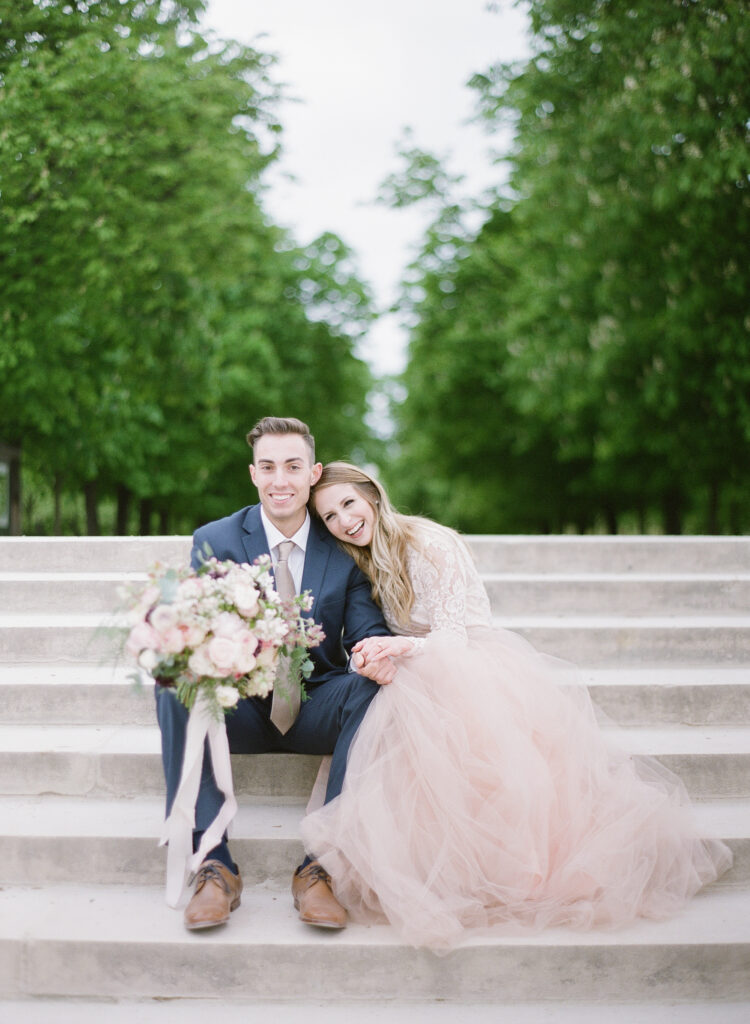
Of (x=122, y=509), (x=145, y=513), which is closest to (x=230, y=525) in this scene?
(x=122, y=509)

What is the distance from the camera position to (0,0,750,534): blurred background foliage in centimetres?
779

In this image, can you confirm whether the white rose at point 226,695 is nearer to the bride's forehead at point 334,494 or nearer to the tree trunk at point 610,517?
the bride's forehead at point 334,494

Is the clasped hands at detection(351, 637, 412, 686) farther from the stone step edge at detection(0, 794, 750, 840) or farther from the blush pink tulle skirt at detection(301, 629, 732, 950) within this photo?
the stone step edge at detection(0, 794, 750, 840)

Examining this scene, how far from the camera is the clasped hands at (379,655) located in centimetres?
332

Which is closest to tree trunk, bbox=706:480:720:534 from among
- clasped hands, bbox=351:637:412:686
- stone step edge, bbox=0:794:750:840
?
stone step edge, bbox=0:794:750:840

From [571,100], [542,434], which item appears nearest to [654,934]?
[571,100]

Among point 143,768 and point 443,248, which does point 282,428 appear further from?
point 443,248

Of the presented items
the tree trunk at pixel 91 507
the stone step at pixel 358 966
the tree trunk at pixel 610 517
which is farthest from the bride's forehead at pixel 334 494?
the tree trunk at pixel 610 517

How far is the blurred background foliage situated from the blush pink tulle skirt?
6.08m

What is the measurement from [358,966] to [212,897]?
57cm

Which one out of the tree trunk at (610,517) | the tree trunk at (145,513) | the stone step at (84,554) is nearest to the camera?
the stone step at (84,554)

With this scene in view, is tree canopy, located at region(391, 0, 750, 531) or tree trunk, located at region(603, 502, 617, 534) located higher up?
tree canopy, located at region(391, 0, 750, 531)

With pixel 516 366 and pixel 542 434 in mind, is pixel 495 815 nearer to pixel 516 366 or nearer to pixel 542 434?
pixel 516 366

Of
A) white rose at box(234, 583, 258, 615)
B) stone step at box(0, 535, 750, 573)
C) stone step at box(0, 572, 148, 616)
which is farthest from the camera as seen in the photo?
stone step at box(0, 535, 750, 573)
